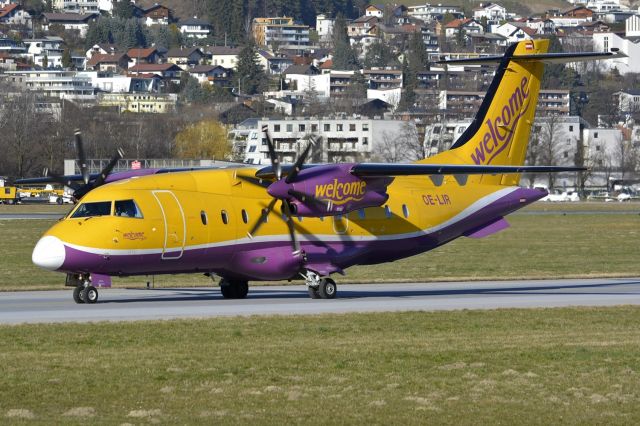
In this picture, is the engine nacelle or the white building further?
the white building

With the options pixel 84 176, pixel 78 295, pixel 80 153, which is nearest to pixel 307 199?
pixel 78 295

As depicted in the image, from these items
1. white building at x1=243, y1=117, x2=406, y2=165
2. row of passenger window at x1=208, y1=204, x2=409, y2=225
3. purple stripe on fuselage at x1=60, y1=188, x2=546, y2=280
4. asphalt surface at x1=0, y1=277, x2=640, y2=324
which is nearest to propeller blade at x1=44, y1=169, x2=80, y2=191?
asphalt surface at x1=0, y1=277, x2=640, y2=324

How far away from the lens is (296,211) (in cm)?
3241

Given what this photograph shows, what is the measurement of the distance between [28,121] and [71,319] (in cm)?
12224

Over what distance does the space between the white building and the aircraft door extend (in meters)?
130

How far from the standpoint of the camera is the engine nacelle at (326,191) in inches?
1268

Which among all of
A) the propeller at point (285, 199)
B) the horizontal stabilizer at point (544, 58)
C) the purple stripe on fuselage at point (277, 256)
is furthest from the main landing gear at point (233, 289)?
the horizontal stabilizer at point (544, 58)

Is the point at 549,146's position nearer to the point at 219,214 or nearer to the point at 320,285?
the point at 320,285

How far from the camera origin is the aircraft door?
31.4m

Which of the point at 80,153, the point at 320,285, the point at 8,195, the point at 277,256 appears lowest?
the point at 8,195

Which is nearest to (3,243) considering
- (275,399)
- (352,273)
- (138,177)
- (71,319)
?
(352,273)

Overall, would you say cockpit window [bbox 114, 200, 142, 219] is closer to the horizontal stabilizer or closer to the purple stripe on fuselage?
the purple stripe on fuselage

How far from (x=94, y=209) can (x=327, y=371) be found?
10543 millimetres

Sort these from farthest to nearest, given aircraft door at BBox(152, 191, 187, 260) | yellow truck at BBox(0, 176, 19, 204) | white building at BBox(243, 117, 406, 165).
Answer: white building at BBox(243, 117, 406, 165), yellow truck at BBox(0, 176, 19, 204), aircraft door at BBox(152, 191, 187, 260)
